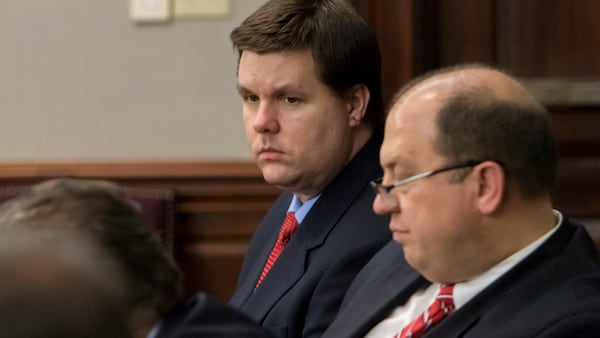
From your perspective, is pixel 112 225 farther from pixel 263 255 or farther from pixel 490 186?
pixel 263 255

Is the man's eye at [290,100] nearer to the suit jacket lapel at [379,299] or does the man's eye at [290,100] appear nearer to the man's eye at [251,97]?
the man's eye at [251,97]

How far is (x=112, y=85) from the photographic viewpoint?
3.79m

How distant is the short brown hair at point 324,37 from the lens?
2.37 m

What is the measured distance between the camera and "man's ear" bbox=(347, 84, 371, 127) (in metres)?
2.42

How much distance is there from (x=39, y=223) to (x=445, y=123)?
0.80 metres

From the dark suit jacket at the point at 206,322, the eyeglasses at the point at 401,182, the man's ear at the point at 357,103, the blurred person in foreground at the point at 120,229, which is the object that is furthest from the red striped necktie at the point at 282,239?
the blurred person in foreground at the point at 120,229

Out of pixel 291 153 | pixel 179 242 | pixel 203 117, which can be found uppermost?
pixel 291 153

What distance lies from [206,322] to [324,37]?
1021mm

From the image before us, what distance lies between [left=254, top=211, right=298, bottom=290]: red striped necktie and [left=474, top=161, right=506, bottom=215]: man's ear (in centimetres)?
76

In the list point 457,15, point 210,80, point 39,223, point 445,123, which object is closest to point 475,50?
point 457,15

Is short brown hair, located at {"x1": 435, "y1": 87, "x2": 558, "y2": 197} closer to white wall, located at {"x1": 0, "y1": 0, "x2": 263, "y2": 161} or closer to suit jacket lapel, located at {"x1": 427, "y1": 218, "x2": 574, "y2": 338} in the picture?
suit jacket lapel, located at {"x1": 427, "y1": 218, "x2": 574, "y2": 338}

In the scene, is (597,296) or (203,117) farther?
(203,117)

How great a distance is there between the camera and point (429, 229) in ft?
5.90

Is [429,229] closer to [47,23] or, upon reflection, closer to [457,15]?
[457,15]
